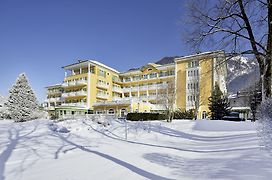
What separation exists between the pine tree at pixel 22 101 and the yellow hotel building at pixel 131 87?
15.0 feet

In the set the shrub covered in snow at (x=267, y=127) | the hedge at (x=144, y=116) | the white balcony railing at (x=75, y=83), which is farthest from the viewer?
the white balcony railing at (x=75, y=83)

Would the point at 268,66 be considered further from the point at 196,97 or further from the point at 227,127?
the point at 196,97

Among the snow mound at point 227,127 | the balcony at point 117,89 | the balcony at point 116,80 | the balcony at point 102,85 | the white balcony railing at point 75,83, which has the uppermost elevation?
the balcony at point 116,80

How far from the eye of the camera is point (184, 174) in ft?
18.5

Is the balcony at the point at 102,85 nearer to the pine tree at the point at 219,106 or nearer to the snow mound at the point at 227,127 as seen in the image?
the pine tree at the point at 219,106

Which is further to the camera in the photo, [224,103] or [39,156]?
[224,103]

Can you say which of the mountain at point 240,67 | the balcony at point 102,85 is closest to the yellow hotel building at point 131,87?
the balcony at point 102,85

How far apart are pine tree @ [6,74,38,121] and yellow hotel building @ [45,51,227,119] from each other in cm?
457

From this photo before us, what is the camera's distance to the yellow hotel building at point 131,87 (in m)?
45.9

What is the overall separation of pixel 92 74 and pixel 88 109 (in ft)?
25.4

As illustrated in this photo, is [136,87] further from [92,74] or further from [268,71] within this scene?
[268,71]

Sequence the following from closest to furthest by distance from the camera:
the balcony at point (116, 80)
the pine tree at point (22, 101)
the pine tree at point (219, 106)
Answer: the pine tree at point (219, 106)
the pine tree at point (22, 101)
the balcony at point (116, 80)

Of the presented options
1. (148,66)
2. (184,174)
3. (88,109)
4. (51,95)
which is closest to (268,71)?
(184,174)

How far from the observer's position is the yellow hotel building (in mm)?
45906
